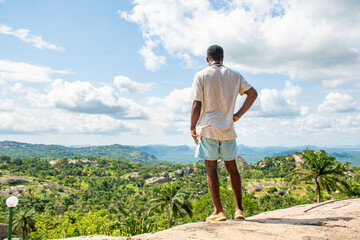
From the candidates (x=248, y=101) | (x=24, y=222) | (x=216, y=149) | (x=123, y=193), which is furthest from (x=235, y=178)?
(x=123, y=193)

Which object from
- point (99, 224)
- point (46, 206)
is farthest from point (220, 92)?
point (46, 206)

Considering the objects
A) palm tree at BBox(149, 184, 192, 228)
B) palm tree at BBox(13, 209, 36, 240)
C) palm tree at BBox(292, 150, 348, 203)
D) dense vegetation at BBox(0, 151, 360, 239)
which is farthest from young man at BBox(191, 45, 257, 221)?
palm tree at BBox(13, 209, 36, 240)

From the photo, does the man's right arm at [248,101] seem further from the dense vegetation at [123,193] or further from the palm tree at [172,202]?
the palm tree at [172,202]

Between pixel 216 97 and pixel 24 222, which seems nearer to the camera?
pixel 216 97

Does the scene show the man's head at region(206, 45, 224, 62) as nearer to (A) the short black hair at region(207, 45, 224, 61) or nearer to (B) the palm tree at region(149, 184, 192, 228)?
(A) the short black hair at region(207, 45, 224, 61)

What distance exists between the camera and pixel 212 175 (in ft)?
13.7

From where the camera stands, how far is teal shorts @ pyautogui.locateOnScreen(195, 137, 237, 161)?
161 inches

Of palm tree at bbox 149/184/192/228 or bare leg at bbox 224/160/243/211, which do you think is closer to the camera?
bare leg at bbox 224/160/243/211

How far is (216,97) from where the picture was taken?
165 inches

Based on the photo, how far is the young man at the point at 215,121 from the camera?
13.4 ft

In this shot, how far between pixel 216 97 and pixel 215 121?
428 mm

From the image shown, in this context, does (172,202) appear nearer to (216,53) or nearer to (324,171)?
(324,171)

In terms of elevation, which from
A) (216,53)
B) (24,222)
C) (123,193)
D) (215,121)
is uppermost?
(216,53)

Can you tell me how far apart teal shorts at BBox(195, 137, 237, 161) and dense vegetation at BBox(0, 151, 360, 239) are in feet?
24.6
